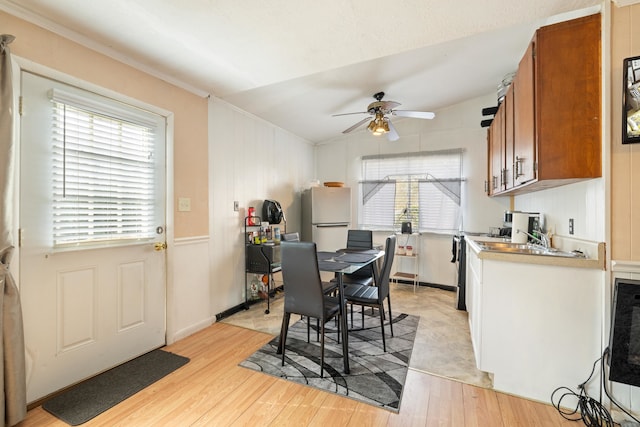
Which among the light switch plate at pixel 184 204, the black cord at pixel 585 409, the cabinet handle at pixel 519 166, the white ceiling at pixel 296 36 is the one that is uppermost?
the white ceiling at pixel 296 36

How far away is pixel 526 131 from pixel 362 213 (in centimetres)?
325

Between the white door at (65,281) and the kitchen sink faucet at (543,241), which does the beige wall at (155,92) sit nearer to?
the white door at (65,281)

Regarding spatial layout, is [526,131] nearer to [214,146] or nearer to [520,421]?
[520,421]

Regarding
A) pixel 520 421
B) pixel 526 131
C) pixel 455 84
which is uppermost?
pixel 455 84

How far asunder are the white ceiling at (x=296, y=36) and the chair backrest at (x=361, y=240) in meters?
1.90

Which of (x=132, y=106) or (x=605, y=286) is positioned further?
(x=132, y=106)

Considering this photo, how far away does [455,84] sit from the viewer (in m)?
3.59

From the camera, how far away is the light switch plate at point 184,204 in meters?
2.77

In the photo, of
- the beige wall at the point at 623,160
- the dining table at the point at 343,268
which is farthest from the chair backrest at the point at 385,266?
the beige wall at the point at 623,160

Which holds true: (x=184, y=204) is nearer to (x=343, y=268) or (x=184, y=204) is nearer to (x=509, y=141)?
(x=343, y=268)

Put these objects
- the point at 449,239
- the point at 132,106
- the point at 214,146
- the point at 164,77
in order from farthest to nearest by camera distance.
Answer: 1. the point at 449,239
2. the point at 214,146
3. the point at 164,77
4. the point at 132,106

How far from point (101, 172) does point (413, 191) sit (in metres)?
4.16

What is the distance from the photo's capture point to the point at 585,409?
1.69 metres

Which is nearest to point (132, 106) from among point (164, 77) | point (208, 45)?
point (164, 77)
